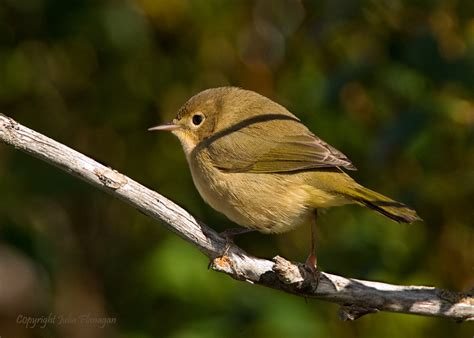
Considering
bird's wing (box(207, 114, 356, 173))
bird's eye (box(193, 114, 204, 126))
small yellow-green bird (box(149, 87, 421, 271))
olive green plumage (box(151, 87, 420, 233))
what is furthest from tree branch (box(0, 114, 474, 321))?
bird's eye (box(193, 114, 204, 126))

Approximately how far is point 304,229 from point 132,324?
1.21 m

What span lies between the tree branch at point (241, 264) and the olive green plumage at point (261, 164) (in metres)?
0.38

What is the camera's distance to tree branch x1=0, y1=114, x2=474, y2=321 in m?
3.19

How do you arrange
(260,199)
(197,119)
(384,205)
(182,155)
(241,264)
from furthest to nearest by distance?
(182,155) → (197,119) → (260,199) → (384,205) → (241,264)

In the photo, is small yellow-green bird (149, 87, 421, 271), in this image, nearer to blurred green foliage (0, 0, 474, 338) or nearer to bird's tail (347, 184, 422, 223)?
bird's tail (347, 184, 422, 223)

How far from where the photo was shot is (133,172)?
5.21 meters

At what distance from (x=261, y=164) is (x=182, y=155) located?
109 cm

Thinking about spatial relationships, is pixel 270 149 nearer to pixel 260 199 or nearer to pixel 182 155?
pixel 260 199

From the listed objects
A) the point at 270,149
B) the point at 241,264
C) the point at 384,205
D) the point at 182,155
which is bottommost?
the point at 182,155

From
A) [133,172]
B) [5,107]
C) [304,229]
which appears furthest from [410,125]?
[5,107]

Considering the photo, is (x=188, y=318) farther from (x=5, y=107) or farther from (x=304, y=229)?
(x=5, y=107)

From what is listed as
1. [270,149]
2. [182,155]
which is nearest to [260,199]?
[270,149]

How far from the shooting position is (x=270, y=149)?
168 inches

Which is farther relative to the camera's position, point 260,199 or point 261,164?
point 261,164
